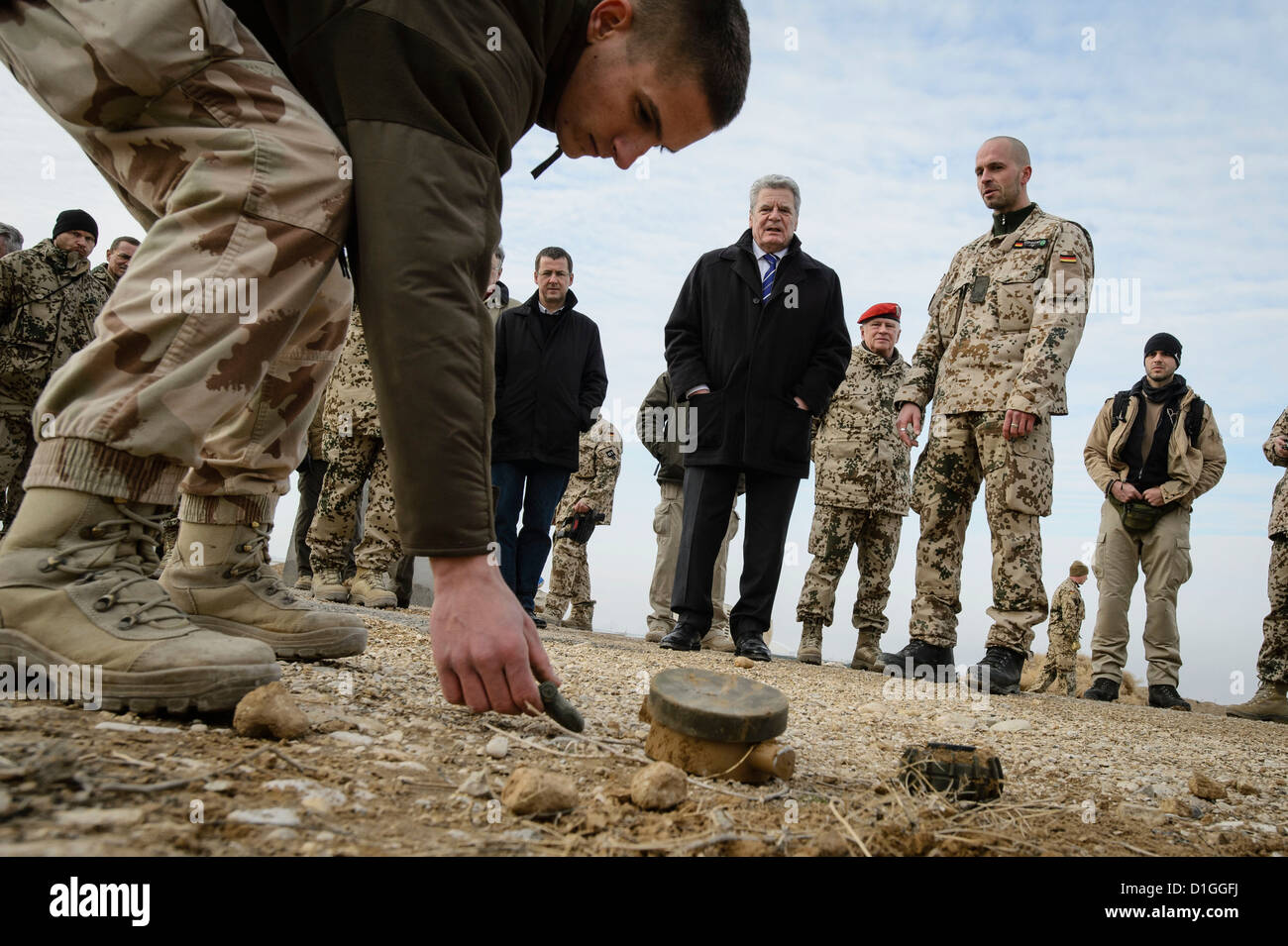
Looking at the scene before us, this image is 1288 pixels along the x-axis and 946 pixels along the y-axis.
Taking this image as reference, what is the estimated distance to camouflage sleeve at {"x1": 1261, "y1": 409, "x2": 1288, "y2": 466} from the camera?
6254mm

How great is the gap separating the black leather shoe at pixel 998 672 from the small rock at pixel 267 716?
3.54m

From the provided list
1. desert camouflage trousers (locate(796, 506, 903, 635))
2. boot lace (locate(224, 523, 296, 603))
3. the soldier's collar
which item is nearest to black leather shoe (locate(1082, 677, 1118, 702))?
desert camouflage trousers (locate(796, 506, 903, 635))

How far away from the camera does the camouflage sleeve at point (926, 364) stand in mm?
4898

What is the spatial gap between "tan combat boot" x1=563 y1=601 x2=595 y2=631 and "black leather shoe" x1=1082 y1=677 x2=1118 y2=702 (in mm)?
4645

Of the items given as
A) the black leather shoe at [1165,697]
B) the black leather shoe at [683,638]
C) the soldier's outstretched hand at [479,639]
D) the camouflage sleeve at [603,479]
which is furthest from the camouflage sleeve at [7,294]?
the black leather shoe at [1165,697]

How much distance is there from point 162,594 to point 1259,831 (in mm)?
2235

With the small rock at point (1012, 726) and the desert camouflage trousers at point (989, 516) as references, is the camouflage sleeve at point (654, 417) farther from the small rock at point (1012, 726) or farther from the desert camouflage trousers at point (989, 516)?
the small rock at point (1012, 726)

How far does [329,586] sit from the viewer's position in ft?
16.9

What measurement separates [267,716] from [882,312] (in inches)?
240

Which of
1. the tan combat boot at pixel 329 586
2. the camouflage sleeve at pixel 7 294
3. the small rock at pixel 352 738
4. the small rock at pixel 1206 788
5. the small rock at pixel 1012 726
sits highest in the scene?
the camouflage sleeve at pixel 7 294

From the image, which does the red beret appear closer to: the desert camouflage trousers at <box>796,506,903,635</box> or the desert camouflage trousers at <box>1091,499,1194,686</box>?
the desert camouflage trousers at <box>796,506,903,635</box>

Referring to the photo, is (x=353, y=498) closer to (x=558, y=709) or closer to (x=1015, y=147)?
(x=558, y=709)

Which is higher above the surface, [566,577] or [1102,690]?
[566,577]

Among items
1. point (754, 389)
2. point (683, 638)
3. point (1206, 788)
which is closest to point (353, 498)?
point (683, 638)
